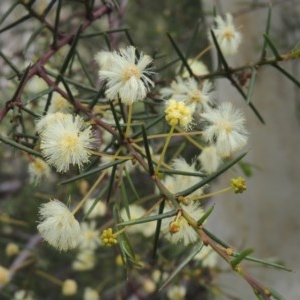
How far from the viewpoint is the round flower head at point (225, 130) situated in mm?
665

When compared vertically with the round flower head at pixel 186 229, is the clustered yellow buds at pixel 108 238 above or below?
below

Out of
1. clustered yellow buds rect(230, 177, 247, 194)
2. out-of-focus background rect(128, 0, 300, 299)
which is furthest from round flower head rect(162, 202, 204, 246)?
out-of-focus background rect(128, 0, 300, 299)

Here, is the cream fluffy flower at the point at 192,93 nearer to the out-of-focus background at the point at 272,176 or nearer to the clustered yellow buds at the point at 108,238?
the clustered yellow buds at the point at 108,238

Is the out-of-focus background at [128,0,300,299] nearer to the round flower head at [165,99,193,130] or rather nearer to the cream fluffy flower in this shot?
the cream fluffy flower

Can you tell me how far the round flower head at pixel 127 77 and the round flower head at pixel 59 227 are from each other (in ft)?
0.38

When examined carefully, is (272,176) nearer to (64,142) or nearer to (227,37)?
(227,37)

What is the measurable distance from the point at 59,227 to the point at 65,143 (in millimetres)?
84

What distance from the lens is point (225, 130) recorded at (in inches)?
26.2

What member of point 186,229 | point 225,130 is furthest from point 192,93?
point 186,229

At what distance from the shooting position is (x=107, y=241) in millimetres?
581

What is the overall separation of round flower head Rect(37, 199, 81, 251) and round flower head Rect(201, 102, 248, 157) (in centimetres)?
17

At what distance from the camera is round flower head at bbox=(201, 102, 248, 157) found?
2.18ft

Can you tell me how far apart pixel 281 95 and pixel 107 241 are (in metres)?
1.16

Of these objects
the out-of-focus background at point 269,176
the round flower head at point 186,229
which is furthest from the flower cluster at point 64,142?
the out-of-focus background at point 269,176
